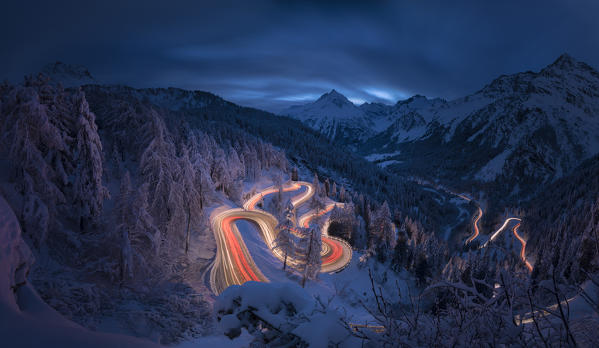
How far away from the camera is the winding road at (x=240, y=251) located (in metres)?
21.6

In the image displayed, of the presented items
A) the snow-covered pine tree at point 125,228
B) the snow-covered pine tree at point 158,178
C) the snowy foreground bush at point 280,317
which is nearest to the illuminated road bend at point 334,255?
the snow-covered pine tree at point 158,178

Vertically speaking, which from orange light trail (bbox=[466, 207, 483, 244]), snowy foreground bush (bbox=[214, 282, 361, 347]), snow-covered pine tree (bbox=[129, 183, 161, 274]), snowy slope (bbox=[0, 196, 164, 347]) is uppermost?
snowy foreground bush (bbox=[214, 282, 361, 347])

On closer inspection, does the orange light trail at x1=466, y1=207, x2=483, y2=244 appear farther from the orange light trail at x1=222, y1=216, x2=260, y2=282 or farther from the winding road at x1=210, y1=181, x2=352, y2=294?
the orange light trail at x1=222, y1=216, x2=260, y2=282

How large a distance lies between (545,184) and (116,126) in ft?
858

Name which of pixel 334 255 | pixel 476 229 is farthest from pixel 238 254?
pixel 476 229

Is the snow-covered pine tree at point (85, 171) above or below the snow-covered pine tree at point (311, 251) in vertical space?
above

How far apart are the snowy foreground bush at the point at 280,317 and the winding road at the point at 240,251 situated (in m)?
15.8

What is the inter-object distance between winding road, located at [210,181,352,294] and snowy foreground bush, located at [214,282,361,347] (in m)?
15.8

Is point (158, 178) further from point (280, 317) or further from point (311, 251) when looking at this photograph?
point (280, 317)

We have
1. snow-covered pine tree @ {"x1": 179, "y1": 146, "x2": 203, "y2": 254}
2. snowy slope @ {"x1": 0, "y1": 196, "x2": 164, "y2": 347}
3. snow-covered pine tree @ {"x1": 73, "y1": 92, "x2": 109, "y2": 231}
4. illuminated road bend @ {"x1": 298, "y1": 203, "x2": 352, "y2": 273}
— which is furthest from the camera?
illuminated road bend @ {"x1": 298, "y1": 203, "x2": 352, "y2": 273}

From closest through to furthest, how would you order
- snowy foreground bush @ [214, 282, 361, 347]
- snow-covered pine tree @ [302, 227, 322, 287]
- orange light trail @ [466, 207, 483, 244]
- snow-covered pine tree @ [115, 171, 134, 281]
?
snowy foreground bush @ [214, 282, 361, 347], snow-covered pine tree @ [115, 171, 134, 281], snow-covered pine tree @ [302, 227, 322, 287], orange light trail @ [466, 207, 483, 244]

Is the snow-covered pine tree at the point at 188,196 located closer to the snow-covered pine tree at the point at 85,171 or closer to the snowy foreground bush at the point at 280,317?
the snow-covered pine tree at the point at 85,171

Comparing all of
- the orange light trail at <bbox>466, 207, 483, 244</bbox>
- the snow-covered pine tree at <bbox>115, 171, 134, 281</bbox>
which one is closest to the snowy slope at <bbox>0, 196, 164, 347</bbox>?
the snow-covered pine tree at <bbox>115, 171, 134, 281</bbox>

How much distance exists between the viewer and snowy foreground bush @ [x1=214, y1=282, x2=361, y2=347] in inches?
135
